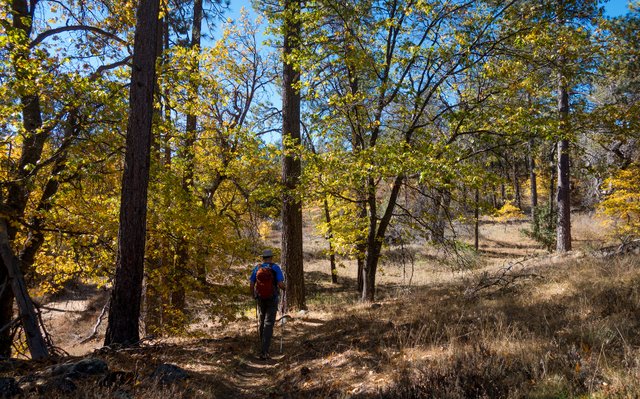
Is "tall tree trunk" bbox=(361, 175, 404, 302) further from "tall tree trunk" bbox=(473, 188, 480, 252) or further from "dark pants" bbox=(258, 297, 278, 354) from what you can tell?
"dark pants" bbox=(258, 297, 278, 354)

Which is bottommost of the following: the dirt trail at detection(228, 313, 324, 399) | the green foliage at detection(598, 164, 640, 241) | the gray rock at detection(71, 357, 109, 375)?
the dirt trail at detection(228, 313, 324, 399)

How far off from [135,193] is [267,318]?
127 inches

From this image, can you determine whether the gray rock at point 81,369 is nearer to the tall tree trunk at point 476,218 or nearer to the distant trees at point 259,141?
the distant trees at point 259,141

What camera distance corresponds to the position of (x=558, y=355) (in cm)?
378

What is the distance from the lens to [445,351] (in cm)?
469

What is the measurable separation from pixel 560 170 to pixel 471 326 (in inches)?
532

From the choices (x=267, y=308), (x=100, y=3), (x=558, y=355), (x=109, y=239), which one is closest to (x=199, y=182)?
(x=109, y=239)

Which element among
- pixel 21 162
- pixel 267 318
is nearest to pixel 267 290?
pixel 267 318

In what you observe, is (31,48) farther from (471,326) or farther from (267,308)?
(471,326)

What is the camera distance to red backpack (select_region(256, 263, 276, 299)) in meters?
Answer: 7.39

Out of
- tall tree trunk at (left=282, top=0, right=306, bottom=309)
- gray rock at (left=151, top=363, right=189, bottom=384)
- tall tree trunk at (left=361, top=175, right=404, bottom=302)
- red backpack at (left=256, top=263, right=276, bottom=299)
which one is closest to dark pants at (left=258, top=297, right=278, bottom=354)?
red backpack at (left=256, top=263, right=276, bottom=299)

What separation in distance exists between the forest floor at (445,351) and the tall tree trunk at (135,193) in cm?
61

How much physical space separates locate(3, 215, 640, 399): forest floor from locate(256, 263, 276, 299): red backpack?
1093 mm

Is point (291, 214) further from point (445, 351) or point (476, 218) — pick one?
point (445, 351)
